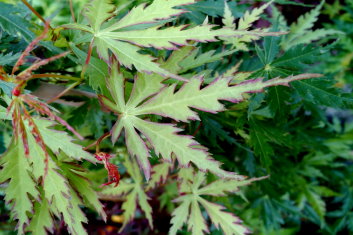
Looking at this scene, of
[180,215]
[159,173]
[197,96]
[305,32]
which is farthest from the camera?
[305,32]

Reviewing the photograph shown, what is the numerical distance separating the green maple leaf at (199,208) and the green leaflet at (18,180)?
306 millimetres

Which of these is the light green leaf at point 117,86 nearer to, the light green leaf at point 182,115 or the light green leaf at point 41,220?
the light green leaf at point 182,115

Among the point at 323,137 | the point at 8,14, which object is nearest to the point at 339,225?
the point at 323,137

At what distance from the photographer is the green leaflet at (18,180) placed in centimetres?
57

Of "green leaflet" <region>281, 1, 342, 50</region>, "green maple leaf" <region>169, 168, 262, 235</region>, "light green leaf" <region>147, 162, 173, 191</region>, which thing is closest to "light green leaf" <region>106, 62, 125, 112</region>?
→ "green maple leaf" <region>169, 168, 262, 235</region>

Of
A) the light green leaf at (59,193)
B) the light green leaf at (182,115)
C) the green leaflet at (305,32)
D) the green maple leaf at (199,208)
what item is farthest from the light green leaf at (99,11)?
the green leaflet at (305,32)

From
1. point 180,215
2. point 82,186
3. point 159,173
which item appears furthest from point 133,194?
point 82,186

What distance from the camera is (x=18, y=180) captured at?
58 centimetres

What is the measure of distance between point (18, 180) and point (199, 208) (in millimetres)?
407

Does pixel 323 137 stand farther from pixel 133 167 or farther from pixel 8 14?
pixel 8 14

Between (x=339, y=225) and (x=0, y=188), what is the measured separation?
4.60 feet

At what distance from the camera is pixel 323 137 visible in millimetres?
1249

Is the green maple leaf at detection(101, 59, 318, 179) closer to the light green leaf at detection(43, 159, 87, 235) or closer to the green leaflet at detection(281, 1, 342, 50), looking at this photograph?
the light green leaf at detection(43, 159, 87, 235)

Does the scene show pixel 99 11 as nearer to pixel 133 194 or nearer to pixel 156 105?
pixel 156 105
